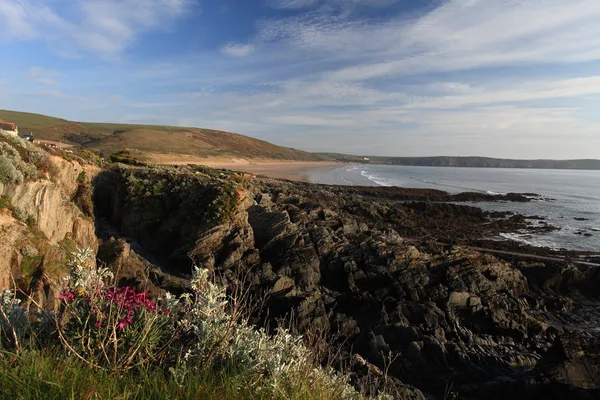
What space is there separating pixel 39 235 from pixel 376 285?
11.7 metres

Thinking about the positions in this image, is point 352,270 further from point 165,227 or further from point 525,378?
point 165,227

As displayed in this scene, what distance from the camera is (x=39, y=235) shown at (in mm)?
11133

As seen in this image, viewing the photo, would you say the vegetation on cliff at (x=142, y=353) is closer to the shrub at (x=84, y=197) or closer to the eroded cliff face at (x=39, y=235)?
the eroded cliff face at (x=39, y=235)

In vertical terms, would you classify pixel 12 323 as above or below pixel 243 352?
above

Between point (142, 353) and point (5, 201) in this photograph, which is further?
point (5, 201)

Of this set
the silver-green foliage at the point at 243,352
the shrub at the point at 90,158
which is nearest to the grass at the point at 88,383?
the silver-green foliage at the point at 243,352

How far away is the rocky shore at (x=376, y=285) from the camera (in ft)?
30.8

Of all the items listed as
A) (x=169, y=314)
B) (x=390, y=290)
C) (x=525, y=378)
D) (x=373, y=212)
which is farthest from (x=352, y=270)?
(x=373, y=212)

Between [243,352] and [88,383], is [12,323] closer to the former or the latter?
[88,383]

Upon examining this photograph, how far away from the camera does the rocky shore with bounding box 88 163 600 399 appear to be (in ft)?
30.8

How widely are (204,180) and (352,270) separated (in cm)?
1065

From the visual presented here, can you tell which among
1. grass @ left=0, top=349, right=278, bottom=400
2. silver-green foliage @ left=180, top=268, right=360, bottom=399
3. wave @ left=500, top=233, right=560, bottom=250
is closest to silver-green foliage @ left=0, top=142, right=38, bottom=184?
grass @ left=0, top=349, right=278, bottom=400

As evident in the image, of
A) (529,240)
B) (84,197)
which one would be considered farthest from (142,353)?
(529,240)

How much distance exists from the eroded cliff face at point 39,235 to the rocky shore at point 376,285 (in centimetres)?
148
